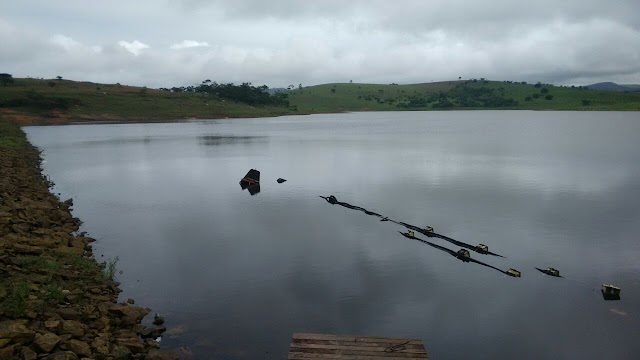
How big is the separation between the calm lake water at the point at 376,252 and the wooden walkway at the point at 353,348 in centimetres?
166

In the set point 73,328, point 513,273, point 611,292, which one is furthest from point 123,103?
point 611,292

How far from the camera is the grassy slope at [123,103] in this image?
147 m

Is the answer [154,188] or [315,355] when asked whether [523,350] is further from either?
[154,188]

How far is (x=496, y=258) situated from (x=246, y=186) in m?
27.6

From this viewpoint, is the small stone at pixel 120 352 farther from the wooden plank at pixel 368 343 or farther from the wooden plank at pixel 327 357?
the wooden plank at pixel 368 343

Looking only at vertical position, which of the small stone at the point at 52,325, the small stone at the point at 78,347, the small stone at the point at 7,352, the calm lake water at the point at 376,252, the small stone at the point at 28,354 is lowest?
the calm lake water at the point at 376,252

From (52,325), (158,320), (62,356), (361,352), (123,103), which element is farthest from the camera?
(123,103)

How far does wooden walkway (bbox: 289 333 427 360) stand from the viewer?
1390 centimetres

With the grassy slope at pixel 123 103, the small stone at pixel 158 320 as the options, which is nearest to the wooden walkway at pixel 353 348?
the small stone at pixel 158 320

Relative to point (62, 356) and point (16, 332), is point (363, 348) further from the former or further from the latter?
point (16, 332)

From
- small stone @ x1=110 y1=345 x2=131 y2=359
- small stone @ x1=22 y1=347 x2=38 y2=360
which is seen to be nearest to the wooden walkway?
small stone @ x1=110 y1=345 x2=131 y2=359

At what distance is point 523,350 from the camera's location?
16422 mm

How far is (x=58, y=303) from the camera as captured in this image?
15.6 meters

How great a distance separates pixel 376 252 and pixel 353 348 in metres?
12.8
